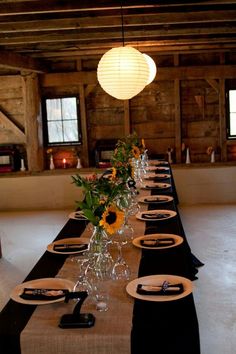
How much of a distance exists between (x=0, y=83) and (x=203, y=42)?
340cm

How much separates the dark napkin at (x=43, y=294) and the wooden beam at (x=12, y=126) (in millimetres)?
5756

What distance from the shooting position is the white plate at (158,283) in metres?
1.94

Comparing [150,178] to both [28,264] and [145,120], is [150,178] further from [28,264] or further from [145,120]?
[145,120]

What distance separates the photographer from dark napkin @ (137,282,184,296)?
198 cm

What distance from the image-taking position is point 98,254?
2121 mm

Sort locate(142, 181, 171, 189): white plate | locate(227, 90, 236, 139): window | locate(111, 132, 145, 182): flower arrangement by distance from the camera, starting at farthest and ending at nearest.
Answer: locate(227, 90, 236, 139): window < locate(142, 181, 171, 189): white plate < locate(111, 132, 145, 182): flower arrangement

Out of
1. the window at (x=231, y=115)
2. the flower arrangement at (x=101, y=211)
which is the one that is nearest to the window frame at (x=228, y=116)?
the window at (x=231, y=115)

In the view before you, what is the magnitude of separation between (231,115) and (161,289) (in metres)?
6.03

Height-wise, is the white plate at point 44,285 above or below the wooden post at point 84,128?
below

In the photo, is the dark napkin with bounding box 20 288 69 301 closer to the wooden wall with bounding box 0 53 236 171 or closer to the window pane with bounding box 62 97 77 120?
the wooden wall with bounding box 0 53 236 171

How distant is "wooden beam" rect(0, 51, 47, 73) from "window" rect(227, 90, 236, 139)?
301 centimetres

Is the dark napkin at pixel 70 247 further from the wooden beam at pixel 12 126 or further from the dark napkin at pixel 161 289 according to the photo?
the wooden beam at pixel 12 126

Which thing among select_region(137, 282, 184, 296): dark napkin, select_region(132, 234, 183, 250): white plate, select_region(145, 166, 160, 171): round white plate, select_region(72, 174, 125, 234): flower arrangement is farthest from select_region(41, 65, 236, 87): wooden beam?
select_region(137, 282, 184, 296): dark napkin

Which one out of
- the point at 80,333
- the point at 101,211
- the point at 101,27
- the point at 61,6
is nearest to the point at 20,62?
A: the point at 101,27
